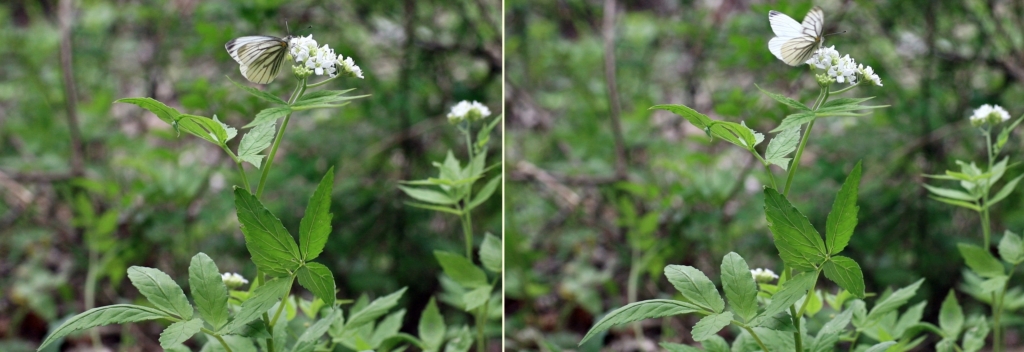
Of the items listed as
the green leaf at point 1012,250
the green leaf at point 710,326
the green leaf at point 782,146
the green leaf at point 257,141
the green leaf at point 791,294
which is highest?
the green leaf at point 257,141

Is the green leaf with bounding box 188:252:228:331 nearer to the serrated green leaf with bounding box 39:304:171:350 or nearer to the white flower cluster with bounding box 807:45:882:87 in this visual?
the serrated green leaf with bounding box 39:304:171:350

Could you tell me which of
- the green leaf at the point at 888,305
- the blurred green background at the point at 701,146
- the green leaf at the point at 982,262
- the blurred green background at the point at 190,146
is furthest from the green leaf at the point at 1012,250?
the blurred green background at the point at 190,146

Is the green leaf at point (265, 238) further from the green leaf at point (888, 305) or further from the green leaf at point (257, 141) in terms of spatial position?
the green leaf at point (888, 305)

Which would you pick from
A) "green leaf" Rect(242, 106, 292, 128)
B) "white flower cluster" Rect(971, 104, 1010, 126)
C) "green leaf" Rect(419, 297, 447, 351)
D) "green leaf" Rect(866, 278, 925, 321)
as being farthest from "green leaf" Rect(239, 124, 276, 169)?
"white flower cluster" Rect(971, 104, 1010, 126)

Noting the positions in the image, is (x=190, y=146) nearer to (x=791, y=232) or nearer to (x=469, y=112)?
(x=469, y=112)

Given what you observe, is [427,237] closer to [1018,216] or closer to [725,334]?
[725,334]

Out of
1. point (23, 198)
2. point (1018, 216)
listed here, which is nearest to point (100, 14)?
point (23, 198)
